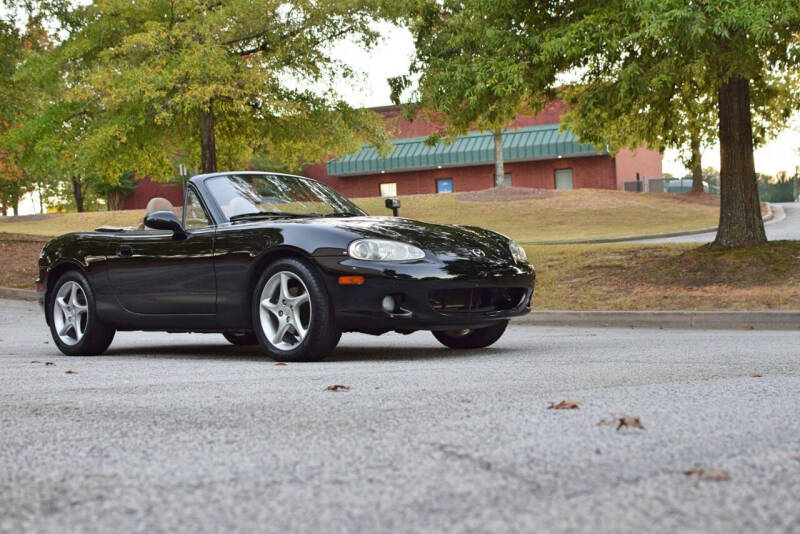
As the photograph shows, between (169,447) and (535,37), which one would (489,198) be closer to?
(535,37)

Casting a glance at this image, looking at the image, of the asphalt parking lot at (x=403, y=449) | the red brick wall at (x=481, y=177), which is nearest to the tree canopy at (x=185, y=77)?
the asphalt parking lot at (x=403, y=449)

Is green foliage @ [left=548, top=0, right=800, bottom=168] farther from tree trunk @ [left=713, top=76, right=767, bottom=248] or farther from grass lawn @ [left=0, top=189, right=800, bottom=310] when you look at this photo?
grass lawn @ [left=0, top=189, right=800, bottom=310]

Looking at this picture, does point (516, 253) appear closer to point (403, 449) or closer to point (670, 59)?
point (403, 449)

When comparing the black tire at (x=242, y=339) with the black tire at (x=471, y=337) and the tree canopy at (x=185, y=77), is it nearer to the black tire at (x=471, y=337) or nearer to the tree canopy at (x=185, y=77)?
the black tire at (x=471, y=337)

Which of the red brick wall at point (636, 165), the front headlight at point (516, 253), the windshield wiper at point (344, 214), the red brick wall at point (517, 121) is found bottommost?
the front headlight at point (516, 253)

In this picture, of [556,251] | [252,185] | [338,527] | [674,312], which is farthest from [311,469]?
[556,251]

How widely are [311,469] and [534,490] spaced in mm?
758

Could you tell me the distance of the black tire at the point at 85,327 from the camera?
27.8 feet

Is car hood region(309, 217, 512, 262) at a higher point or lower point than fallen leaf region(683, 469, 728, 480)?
higher

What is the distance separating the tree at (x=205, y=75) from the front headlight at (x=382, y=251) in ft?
50.9

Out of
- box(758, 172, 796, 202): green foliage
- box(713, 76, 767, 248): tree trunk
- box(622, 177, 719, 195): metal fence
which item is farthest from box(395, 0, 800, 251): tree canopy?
box(758, 172, 796, 202): green foliage

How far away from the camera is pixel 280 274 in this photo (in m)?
7.03

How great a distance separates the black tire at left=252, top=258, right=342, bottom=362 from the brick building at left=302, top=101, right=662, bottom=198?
49.6 m

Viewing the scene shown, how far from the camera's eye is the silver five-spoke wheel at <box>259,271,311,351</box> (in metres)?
6.94
